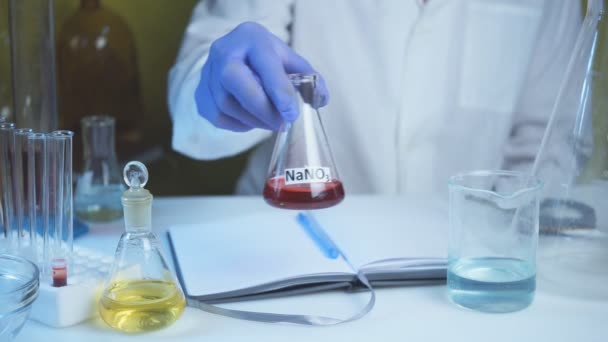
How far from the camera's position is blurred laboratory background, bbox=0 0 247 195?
5.81 feet

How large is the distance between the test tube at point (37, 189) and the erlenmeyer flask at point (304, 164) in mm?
257

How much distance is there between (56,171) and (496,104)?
38.1 inches

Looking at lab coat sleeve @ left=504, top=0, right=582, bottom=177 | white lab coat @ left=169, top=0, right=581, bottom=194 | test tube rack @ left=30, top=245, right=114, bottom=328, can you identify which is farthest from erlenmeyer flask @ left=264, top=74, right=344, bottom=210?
lab coat sleeve @ left=504, top=0, right=582, bottom=177

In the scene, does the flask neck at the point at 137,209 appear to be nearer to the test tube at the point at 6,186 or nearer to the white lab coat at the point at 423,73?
the test tube at the point at 6,186

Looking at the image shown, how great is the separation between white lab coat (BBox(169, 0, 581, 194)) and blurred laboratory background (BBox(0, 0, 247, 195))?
0.39 metres

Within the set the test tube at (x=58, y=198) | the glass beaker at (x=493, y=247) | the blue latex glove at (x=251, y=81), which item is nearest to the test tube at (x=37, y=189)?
the test tube at (x=58, y=198)

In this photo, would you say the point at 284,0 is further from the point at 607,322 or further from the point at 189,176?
the point at 607,322

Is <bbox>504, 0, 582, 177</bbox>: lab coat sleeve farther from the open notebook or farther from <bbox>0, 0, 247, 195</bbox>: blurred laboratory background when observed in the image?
<bbox>0, 0, 247, 195</bbox>: blurred laboratory background

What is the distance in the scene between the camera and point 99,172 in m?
1.14

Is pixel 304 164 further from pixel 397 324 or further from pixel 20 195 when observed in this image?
pixel 20 195

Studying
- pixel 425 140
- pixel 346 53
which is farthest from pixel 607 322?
pixel 346 53

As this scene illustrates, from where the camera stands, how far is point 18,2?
3.34ft

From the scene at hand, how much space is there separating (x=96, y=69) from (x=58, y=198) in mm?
1007

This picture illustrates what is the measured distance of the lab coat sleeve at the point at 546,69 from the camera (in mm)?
1475
